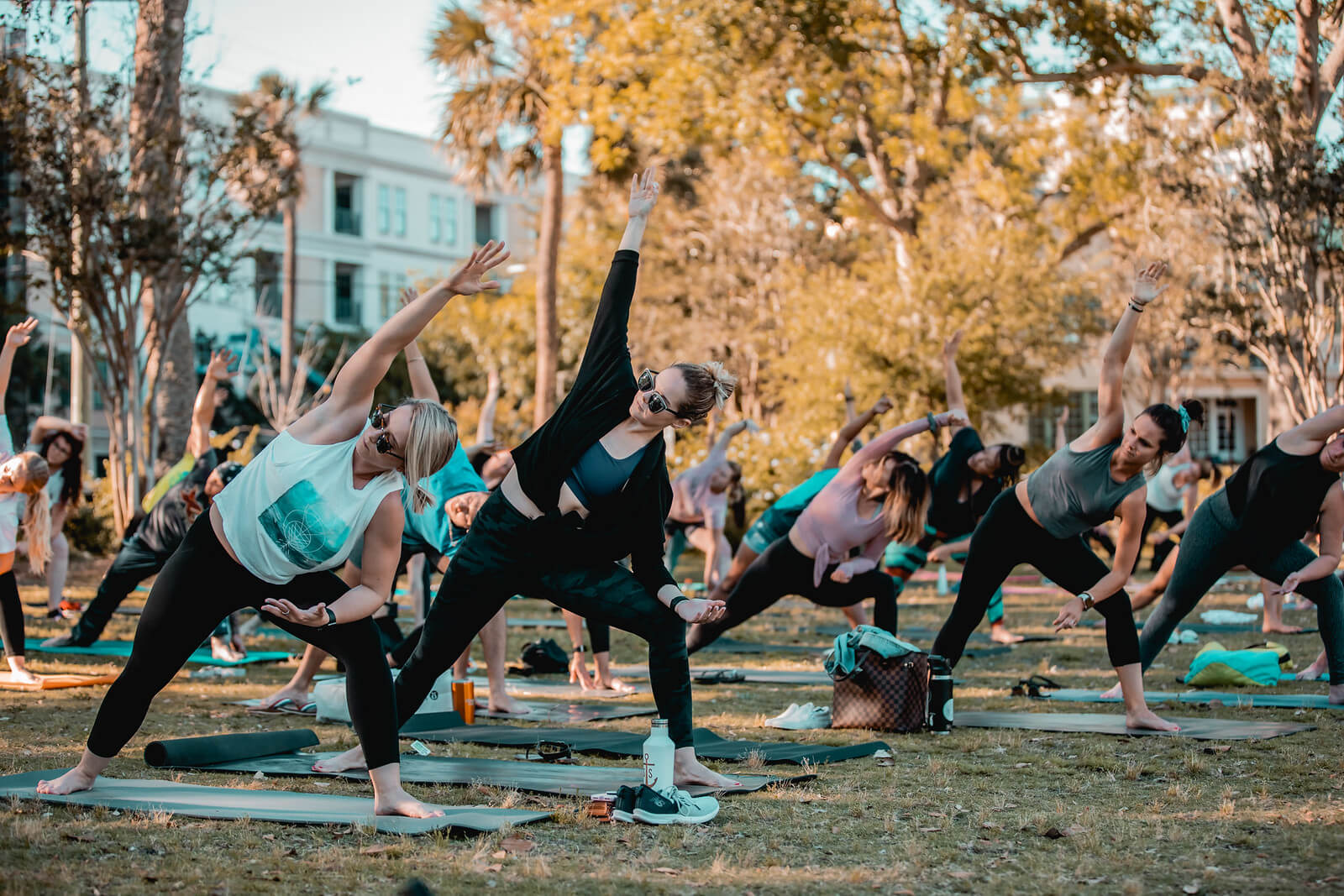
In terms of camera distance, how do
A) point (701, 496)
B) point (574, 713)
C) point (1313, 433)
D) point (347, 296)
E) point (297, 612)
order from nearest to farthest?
point (297, 612) < point (1313, 433) < point (574, 713) < point (701, 496) < point (347, 296)

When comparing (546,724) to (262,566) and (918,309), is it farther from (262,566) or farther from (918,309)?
(918,309)

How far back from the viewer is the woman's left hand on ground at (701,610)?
4516 mm

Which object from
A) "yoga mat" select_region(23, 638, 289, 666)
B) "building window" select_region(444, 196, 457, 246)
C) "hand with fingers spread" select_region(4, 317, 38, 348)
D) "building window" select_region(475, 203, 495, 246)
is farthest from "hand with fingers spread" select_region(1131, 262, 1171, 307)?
"building window" select_region(475, 203, 495, 246)

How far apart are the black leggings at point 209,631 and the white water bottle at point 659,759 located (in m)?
0.88

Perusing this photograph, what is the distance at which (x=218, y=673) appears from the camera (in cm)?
893

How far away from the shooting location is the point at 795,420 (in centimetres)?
2227

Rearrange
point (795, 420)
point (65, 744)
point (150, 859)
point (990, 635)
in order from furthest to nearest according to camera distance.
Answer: point (795, 420) → point (990, 635) → point (65, 744) → point (150, 859)

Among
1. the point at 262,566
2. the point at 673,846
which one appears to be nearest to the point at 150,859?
the point at 262,566

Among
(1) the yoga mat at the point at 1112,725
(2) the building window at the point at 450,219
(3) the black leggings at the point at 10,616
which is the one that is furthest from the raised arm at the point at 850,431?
(2) the building window at the point at 450,219

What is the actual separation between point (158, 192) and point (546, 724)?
10.6 meters

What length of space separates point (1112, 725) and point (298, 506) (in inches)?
173

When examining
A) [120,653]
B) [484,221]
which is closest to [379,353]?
[120,653]

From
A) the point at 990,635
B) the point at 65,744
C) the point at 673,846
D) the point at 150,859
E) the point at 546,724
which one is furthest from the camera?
the point at 990,635

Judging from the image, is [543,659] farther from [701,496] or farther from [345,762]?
[345,762]
